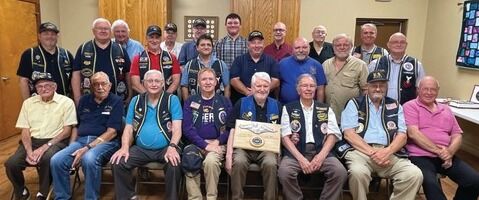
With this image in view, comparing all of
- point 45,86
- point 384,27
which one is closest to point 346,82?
point 45,86

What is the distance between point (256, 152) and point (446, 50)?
11.9ft

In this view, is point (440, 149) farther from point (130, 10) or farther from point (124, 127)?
point (130, 10)

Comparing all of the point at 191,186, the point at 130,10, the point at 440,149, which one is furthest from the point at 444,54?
the point at 130,10

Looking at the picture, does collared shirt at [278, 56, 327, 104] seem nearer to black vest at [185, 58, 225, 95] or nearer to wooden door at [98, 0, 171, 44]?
black vest at [185, 58, 225, 95]

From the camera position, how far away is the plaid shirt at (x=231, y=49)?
145 inches

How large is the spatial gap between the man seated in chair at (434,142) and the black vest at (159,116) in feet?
6.48

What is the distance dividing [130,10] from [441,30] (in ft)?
14.8

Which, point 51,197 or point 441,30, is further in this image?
point 441,30

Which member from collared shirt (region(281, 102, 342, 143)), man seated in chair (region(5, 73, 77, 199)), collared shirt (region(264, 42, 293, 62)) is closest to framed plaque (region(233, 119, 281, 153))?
collared shirt (region(281, 102, 342, 143))

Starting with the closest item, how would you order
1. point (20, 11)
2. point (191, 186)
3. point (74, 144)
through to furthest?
point (191, 186)
point (74, 144)
point (20, 11)

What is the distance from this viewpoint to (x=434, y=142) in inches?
110

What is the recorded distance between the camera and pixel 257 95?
285 cm

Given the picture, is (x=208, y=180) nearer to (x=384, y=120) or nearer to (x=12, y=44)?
(x=384, y=120)

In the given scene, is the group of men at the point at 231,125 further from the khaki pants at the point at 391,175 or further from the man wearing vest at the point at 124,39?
the man wearing vest at the point at 124,39
